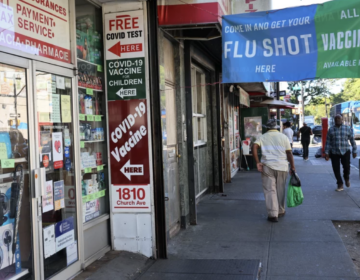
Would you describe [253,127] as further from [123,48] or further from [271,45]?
[123,48]

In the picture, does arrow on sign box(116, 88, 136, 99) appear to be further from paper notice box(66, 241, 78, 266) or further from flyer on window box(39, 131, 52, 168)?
paper notice box(66, 241, 78, 266)

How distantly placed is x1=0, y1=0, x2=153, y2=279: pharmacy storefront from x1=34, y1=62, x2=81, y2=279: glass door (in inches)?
0.4

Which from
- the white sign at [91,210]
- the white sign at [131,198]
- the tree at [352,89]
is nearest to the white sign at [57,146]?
the white sign at [91,210]

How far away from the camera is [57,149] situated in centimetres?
417

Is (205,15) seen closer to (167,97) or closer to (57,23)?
(167,97)

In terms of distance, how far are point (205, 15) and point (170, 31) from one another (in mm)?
1048

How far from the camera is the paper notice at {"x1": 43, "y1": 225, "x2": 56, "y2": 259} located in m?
3.89

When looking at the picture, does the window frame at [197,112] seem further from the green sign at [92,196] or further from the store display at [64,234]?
the store display at [64,234]

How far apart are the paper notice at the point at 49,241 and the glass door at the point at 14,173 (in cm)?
22

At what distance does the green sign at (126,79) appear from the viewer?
500 cm

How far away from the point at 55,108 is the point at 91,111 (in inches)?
34.1

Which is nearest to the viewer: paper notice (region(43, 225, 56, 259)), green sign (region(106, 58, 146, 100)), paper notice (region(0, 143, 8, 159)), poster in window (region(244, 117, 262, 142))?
paper notice (region(0, 143, 8, 159))

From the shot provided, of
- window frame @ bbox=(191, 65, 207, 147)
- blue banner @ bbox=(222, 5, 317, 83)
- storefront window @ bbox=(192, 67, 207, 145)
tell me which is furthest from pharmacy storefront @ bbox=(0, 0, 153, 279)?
storefront window @ bbox=(192, 67, 207, 145)

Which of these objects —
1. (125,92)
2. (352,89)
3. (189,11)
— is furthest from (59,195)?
(352,89)
